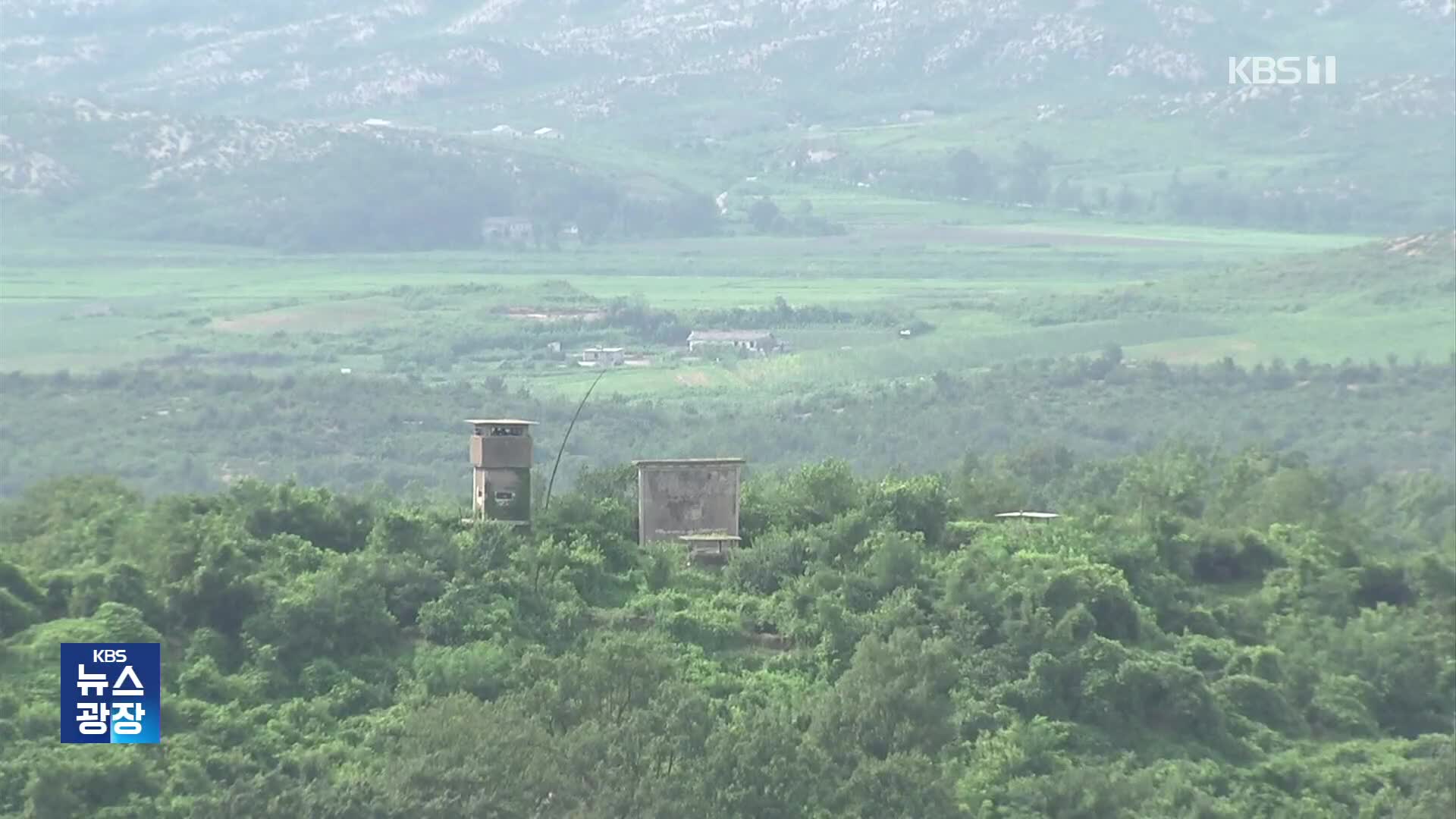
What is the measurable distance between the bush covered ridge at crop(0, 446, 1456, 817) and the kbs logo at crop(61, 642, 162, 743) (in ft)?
1.30

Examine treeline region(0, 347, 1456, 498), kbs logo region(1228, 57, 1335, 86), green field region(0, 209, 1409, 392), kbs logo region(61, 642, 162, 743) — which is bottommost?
treeline region(0, 347, 1456, 498)

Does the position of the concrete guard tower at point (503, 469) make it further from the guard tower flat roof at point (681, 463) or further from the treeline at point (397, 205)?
the treeline at point (397, 205)

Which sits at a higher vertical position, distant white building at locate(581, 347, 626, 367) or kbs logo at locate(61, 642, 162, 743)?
kbs logo at locate(61, 642, 162, 743)

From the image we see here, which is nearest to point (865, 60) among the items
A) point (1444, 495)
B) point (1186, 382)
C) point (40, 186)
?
point (40, 186)

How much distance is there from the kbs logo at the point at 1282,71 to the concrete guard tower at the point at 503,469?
13513cm

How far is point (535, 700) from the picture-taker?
99.3 feet

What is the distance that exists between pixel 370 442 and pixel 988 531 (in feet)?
156

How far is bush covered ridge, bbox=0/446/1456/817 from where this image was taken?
97.1ft

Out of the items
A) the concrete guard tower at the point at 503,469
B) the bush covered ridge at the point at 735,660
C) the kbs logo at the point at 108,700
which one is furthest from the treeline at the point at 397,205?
the kbs logo at the point at 108,700

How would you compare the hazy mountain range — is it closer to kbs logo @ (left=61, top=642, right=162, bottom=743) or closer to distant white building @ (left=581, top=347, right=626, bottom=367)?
distant white building @ (left=581, top=347, right=626, bottom=367)

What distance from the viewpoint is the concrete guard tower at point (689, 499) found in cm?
4006

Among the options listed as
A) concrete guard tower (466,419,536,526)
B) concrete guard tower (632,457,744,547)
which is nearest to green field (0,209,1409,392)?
concrete guard tower (632,457,744,547)

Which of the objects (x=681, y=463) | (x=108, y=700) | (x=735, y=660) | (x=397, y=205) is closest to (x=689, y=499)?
(x=681, y=463)

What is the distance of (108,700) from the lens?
1193 inches
